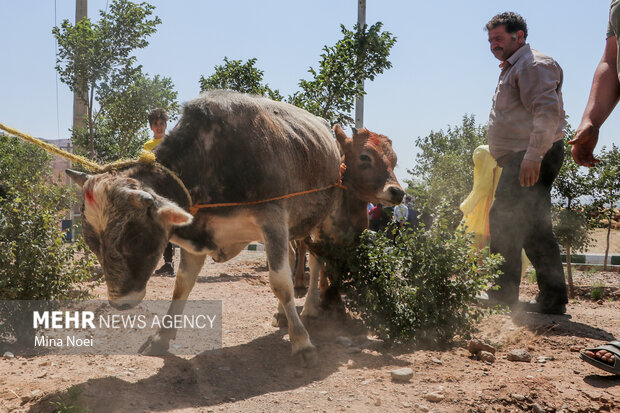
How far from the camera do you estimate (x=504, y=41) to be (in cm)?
542

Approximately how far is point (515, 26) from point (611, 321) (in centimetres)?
317

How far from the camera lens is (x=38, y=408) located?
10.2 ft

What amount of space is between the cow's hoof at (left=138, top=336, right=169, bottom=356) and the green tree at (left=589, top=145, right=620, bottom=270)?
698 cm

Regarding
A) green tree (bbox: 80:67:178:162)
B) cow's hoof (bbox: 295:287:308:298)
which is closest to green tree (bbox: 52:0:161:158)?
green tree (bbox: 80:67:178:162)

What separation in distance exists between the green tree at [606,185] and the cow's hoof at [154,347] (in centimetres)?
698

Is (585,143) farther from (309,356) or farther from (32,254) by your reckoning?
(32,254)

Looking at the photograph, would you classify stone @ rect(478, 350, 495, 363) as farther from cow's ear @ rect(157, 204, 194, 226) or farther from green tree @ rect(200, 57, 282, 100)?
green tree @ rect(200, 57, 282, 100)

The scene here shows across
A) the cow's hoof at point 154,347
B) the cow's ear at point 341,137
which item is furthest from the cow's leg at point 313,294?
the cow's hoof at point 154,347

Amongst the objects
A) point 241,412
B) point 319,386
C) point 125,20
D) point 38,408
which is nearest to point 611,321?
point 319,386

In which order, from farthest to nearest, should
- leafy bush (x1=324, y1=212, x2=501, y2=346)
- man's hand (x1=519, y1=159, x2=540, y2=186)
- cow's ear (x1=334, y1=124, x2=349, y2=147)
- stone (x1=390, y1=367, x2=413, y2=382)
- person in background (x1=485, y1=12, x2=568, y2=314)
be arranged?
1. cow's ear (x1=334, y1=124, x2=349, y2=147)
2. person in background (x1=485, y1=12, x2=568, y2=314)
3. man's hand (x1=519, y1=159, x2=540, y2=186)
4. leafy bush (x1=324, y1=212, x2=501, y2=346)
5. stone (x1=390, y1=367, x2=413, y2=382)

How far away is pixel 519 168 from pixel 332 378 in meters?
2.79

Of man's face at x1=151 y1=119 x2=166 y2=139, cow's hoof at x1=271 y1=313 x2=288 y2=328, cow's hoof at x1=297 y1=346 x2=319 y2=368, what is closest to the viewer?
cow's hoof at x1=297 y1=346 x2=319 y2=368

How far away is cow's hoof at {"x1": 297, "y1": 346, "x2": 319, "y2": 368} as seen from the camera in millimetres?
4219

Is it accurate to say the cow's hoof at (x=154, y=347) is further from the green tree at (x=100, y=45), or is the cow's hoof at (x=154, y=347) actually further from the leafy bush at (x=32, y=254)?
the green tree at (x=100, y=45)
